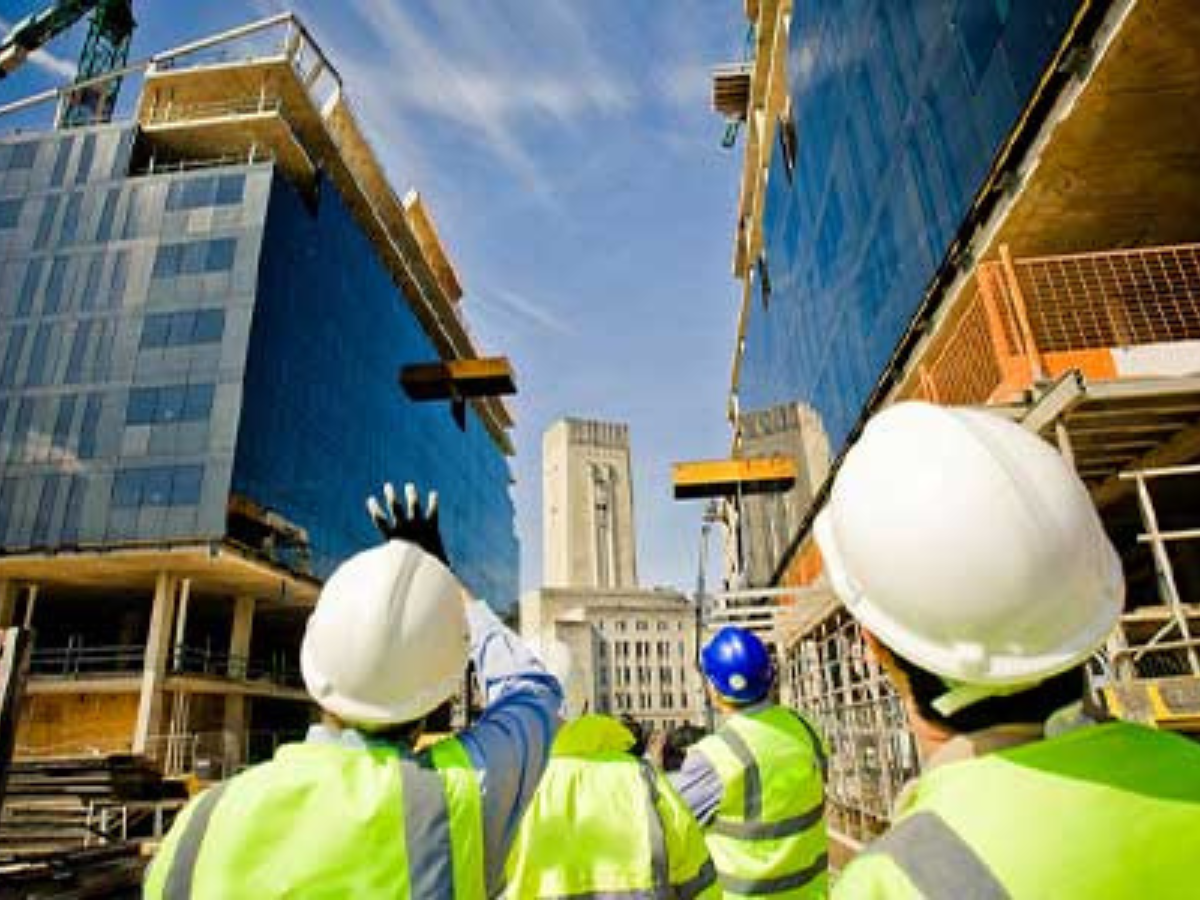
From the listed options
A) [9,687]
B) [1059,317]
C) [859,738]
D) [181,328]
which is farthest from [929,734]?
[181,328]

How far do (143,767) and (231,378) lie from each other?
48.2 ft

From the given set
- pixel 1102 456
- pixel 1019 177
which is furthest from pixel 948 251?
pixel 1102 456

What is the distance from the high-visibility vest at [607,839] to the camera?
2473mm

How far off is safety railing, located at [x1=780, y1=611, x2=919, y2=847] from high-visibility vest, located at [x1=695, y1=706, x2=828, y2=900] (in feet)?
17.8

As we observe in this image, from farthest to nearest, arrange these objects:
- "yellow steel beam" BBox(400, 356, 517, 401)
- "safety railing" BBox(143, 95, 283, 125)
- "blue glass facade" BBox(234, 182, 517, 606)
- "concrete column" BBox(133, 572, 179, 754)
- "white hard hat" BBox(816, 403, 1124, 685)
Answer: "safety railing" BBox(143, 95, 283, 125) < "blue glass facade" BBox(234, 182, 517, 606) < "concrete column" BBox(133, 572, 179, 754) < "yellow steel beam" BBox(400, 356, 517, 401) < "white hard hat" BBox(816, 403, 1124, 685)

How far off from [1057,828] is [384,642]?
1351mm

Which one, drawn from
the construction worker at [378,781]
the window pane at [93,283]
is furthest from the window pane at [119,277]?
the construction worker at [378,781]

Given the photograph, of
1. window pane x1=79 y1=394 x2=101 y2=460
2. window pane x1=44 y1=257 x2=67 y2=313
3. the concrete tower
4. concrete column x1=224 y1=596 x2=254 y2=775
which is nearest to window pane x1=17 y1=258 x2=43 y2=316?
window pane x1=44 y1=257 x2=67 y2=313

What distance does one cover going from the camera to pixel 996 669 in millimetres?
1186

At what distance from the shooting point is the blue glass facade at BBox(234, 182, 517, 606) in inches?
1145

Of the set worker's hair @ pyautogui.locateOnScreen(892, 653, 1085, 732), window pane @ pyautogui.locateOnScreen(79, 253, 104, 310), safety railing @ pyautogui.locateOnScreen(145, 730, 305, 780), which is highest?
window pane @ pyautogui.locateOnScreen(79, 253, 104, 310)

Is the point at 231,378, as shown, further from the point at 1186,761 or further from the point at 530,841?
the point at 1186,761

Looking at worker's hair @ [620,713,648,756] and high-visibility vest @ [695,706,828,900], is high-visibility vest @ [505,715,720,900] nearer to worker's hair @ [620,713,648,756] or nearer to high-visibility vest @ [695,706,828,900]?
worker's hair @ [620,713,648,756]

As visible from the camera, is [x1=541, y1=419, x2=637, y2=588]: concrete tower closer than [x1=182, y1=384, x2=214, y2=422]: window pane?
No
